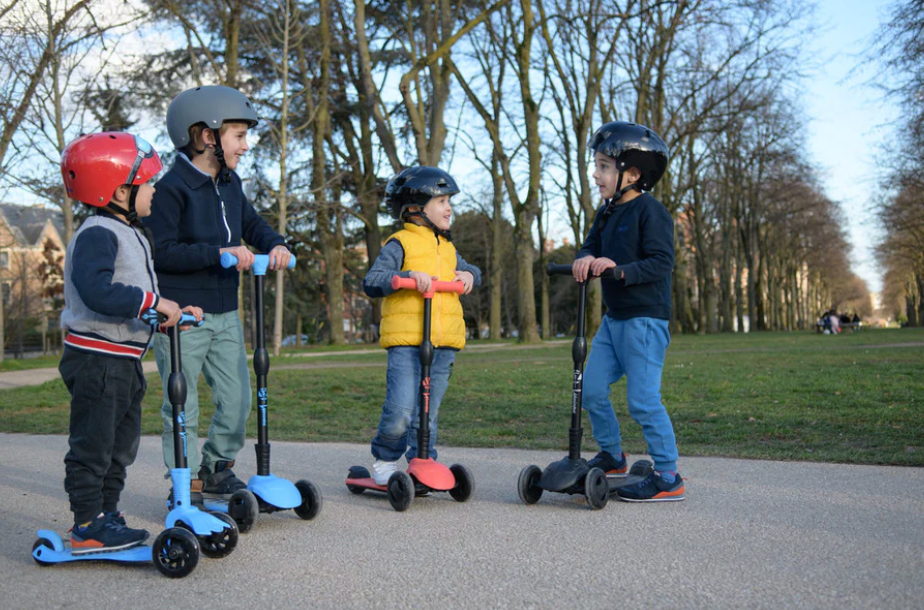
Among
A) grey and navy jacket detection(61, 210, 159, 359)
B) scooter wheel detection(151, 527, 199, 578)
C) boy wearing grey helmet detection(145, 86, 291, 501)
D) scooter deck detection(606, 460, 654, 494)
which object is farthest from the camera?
scooter deck detection(606, 460, 654, 494)

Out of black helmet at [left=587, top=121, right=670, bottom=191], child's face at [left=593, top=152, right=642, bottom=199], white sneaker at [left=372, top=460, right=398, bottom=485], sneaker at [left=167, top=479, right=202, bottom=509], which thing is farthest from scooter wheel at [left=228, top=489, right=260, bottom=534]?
black helmet at [left=587, top=121, right=670, bottom=191]

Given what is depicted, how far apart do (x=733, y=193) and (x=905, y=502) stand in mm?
38242

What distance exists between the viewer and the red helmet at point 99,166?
373cm

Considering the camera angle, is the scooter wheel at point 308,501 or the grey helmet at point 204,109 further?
the grey helmet at point 204,109

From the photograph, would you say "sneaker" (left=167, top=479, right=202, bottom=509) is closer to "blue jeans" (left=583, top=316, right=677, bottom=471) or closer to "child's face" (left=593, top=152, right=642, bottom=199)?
"blue jeans" (left=583, top=316, right=677, bottom=471)

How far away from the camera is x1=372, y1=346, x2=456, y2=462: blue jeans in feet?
16.5

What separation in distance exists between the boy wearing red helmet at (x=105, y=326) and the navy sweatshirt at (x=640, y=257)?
2341 millimetres

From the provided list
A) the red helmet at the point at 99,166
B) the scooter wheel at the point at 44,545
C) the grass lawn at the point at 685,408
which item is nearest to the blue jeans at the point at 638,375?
the grass lawn at the point at 685,408

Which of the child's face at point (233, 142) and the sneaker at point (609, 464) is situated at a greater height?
the child's face at point (233, 142)

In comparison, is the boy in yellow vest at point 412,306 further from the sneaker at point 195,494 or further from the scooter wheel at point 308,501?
the sneaker at point 195,494

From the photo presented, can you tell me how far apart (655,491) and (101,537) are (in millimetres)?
2723

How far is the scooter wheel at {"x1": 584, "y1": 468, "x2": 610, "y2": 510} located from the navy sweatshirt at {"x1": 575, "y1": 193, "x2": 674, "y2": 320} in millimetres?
937

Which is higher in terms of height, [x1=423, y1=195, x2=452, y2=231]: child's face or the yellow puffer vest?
[x1=423, y1=195, x2=452, y2=231]: child's face

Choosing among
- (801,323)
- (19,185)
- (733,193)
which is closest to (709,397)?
(19,185)
